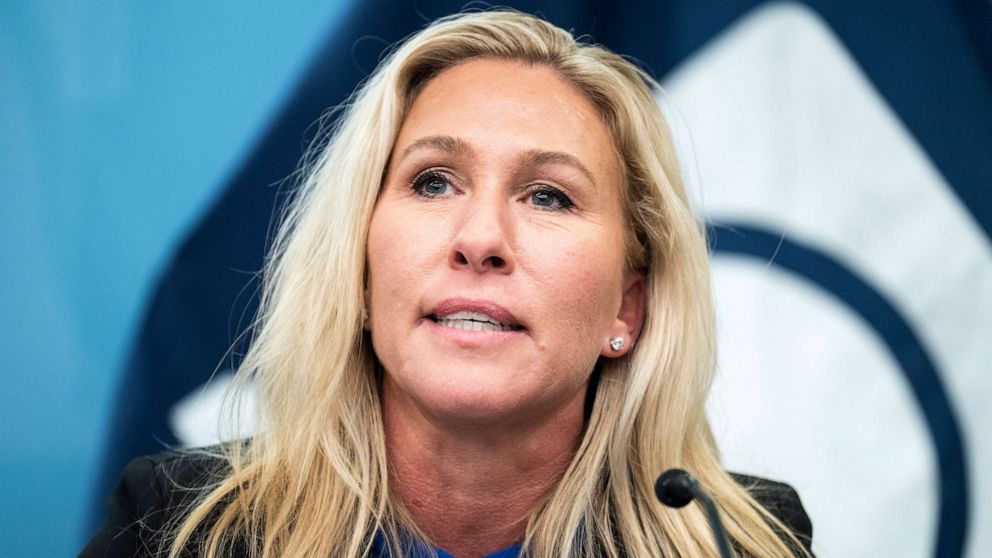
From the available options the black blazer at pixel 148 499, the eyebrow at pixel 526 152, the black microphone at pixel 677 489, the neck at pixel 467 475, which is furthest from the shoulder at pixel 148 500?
the black microphone at pixel 677 489

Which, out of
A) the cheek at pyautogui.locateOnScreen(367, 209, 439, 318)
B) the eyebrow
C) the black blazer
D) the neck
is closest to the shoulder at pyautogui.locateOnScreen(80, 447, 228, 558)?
the black blazer

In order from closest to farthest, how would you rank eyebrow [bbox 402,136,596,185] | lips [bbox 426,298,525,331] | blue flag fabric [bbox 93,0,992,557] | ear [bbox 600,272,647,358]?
1. lips [bbox 426,298,525,331]
2. eyebrow [bbox 402,136,596,185]
3. ear [bbox 600,272,647,358]
4. blue flag fabric [bbox 93,0,992,557]

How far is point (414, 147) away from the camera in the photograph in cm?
215

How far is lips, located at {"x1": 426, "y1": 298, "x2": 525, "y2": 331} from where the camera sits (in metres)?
1.90

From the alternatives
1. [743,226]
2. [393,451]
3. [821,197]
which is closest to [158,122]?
[393,451]

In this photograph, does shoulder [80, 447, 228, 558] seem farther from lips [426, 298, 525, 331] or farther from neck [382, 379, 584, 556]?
lips [426, 298, 525, 331]

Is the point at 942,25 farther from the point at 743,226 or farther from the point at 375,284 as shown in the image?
the point at 375,284

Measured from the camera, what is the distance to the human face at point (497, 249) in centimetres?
191

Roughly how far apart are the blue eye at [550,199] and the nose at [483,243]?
0.12 metres

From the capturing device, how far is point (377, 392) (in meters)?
2.23

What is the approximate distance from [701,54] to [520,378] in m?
1.27

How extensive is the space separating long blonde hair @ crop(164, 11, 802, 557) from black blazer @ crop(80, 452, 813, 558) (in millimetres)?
41

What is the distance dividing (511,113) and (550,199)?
174 millimetres

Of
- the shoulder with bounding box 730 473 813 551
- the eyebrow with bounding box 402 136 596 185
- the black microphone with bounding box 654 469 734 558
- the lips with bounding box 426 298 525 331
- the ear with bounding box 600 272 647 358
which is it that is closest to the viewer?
the black microphone with bounding box 654 469 734 558
